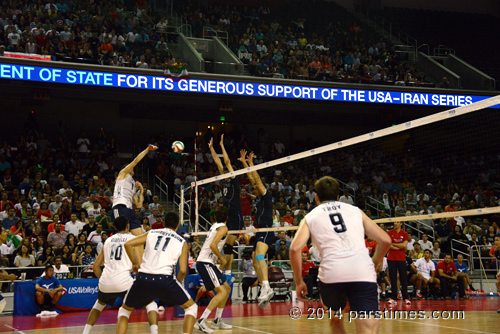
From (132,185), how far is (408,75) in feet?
64.3

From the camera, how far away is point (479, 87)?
27.7m

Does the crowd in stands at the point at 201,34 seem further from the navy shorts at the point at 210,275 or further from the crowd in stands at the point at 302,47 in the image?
the navy shorts at the point at 210,275

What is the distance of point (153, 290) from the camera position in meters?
6.95

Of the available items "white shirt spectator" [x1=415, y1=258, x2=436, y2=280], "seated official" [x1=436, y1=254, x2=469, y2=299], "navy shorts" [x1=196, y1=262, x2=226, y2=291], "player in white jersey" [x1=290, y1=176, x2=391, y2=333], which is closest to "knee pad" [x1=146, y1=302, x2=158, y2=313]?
"navy shorts" [x1=196, y1=262, x2=226, y2=291]

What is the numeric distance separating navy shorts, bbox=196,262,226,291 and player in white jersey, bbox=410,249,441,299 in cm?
880

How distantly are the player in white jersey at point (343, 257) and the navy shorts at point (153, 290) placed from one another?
2450mm

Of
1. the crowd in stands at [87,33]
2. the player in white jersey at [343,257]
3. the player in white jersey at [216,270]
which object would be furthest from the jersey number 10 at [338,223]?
the crowd in stands at [87,33]

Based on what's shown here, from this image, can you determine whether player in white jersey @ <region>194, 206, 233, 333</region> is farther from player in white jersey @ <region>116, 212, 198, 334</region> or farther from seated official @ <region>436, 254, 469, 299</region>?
seated official @ <region>436, 254, 469, 299</region>

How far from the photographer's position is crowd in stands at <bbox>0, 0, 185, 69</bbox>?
2164 cm

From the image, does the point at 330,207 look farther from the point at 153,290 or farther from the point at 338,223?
the point at 153,290

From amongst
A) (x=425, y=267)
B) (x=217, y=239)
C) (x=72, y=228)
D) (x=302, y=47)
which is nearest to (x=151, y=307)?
(x=217, y=239)

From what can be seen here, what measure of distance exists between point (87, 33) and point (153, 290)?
1851cm

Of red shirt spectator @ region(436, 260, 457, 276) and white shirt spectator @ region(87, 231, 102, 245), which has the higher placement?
white shirt spectator @ region(87, 231, 102, 245)

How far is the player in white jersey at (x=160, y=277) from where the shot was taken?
22.8ft
